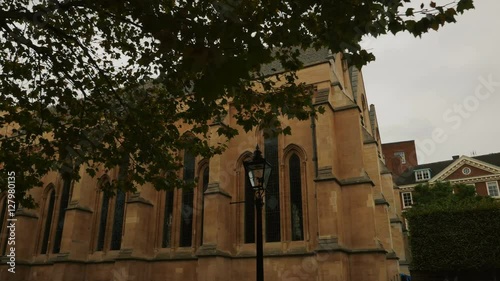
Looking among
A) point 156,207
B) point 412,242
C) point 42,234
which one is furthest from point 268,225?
point 42,234

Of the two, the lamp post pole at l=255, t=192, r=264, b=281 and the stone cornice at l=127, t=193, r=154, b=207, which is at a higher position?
the stone cornice at l=127, t=193, r=154, b=207

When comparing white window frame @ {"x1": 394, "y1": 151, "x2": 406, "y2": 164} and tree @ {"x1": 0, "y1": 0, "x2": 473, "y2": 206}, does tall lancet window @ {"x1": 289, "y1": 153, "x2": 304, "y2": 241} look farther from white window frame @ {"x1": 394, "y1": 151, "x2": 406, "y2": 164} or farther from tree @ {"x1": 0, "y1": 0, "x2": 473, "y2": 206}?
white window frame @ {"x1": 394, "y1": 151, "x2": 406, "y2": 164}

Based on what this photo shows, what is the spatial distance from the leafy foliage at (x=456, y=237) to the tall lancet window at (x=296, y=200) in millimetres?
9083

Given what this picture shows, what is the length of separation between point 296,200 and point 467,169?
3425 centimetres

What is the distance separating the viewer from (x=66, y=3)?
6.40 meters

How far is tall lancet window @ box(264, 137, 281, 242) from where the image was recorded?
16.9m

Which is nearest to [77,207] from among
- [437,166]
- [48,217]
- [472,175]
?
[48,217]

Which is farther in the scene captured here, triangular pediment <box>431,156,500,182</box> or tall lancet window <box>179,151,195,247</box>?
triangular pediment <box>431,156,500,182</box>

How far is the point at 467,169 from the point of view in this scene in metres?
42.8

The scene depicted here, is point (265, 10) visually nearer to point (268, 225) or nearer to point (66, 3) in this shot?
point (66, 3)

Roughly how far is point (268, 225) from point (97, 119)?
32.9ft

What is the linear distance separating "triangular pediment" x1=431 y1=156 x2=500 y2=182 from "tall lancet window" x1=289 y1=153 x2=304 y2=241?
32.9 meters

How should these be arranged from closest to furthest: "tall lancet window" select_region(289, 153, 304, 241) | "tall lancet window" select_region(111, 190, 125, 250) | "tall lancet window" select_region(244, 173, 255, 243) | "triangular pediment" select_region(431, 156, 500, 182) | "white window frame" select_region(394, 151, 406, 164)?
1. "tall lancet window" select_region(289, 153, 304, 241)
2. "tall lancet window" select_region(244, 173, 255, 243)
3. "tall lancet window" select_region(111, 190, 125, 250)
4. "triangular pediment" select_region(431, 156, 500, 182)
5. "white window frame" select_region(394, 151, 406, 164)

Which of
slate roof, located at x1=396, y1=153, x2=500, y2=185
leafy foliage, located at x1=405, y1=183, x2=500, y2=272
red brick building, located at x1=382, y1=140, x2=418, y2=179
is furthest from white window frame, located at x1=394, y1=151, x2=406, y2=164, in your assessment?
leafy foliage, located at x1=405, y1=183, x2=500, y2=272
